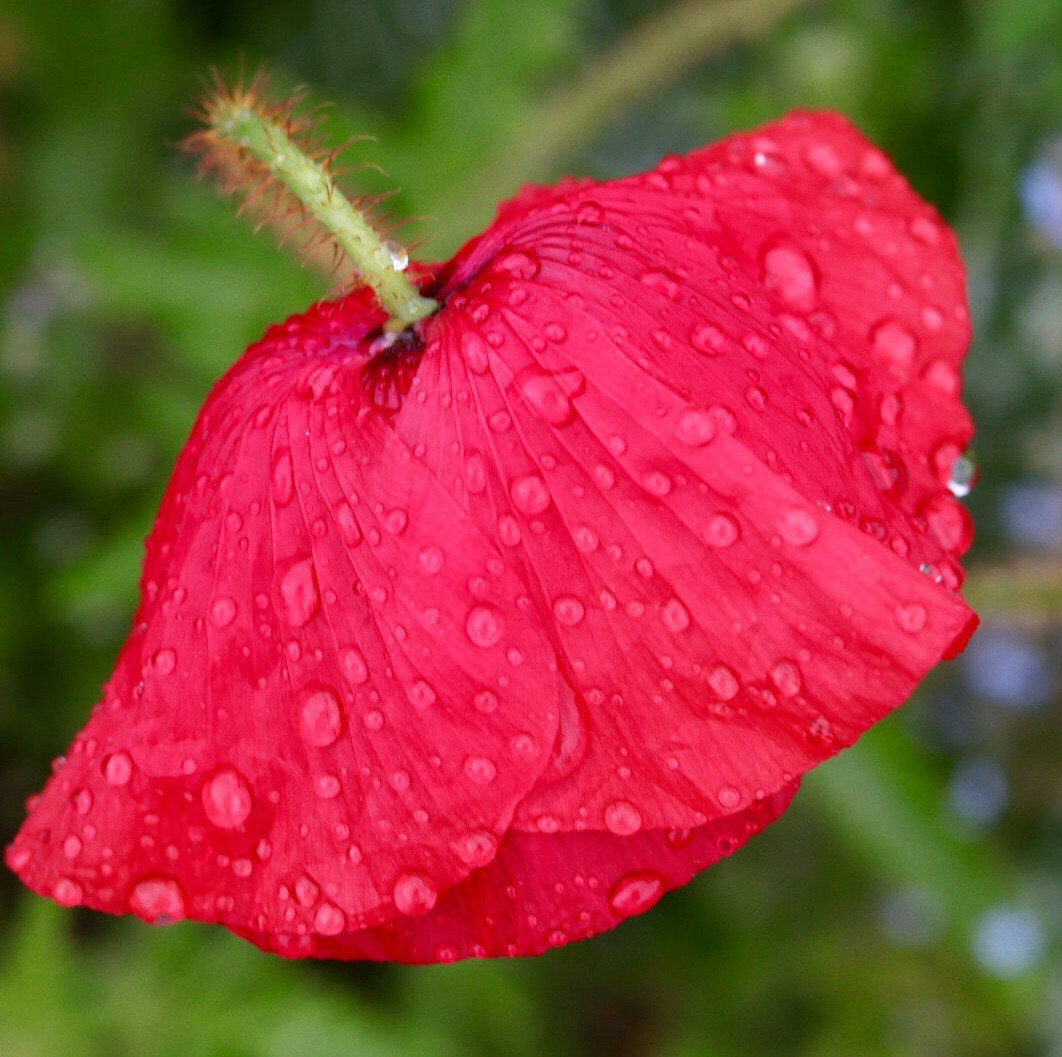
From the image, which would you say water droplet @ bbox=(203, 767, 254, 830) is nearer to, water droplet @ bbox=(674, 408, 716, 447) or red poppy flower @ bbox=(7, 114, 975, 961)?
red poppy flower @ bbox=(7, 114, 975, 961)

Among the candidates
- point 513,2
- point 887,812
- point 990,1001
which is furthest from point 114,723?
point 990,1001

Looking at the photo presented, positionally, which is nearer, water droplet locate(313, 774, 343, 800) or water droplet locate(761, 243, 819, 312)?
water droplet locate(313, 774, 343, 800)

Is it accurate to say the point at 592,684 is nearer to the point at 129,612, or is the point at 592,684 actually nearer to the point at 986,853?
the point at 986,853

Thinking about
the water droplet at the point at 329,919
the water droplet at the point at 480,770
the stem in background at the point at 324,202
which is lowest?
the water droplet at the point at 329,919

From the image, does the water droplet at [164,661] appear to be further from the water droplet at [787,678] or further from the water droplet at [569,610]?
the water droplet at [787,678]

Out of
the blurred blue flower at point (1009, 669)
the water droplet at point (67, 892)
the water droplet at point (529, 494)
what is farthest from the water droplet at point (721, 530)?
the blurred blue flower at point (1009, 669)

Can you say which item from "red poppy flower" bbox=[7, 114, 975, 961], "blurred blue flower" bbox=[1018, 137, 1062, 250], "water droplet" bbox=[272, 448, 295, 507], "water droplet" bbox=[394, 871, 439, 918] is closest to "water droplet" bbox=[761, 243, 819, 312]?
"red poppy flower" bbox=[7, 114, 975, 961]

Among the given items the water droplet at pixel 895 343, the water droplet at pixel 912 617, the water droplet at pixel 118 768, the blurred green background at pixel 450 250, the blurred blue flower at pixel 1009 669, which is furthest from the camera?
the blurred blue flower at pixel 1009 669
